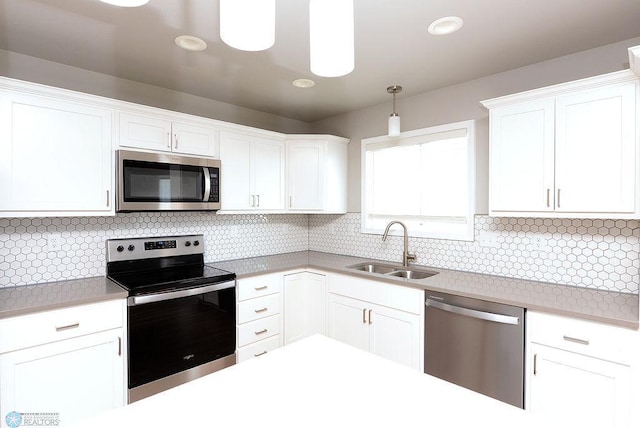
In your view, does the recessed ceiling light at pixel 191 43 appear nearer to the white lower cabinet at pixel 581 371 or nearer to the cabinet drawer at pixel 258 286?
the cabinet drawer at pixel 258 286

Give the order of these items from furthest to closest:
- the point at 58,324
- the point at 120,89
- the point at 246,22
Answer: the point at 120,89 → the point at 58,324 → the point at 246,22

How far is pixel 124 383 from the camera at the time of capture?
203cm

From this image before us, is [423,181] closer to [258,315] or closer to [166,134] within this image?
[258,315]

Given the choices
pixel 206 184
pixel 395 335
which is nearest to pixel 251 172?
pixel 206 184

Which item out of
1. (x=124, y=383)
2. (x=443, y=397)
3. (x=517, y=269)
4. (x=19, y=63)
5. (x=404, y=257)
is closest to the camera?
(x=443, y=397)

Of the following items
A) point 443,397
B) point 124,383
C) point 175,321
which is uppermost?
point 443,397

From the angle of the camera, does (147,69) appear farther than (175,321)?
Yes

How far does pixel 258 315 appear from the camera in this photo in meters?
2.75

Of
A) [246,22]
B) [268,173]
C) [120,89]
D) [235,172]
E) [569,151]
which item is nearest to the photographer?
[246,22]

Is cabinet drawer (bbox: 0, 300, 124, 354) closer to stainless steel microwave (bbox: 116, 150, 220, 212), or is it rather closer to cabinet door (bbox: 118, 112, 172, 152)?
stainless steel microwave (bbox: 116, 150, 220, 212)

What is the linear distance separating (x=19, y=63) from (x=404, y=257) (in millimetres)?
3125

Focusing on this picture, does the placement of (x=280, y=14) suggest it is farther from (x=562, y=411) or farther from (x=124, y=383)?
(x=562, y=411)

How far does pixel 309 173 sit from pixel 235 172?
0.78 meters

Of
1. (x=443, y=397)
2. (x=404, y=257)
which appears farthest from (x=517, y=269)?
(x=443, y=397)
